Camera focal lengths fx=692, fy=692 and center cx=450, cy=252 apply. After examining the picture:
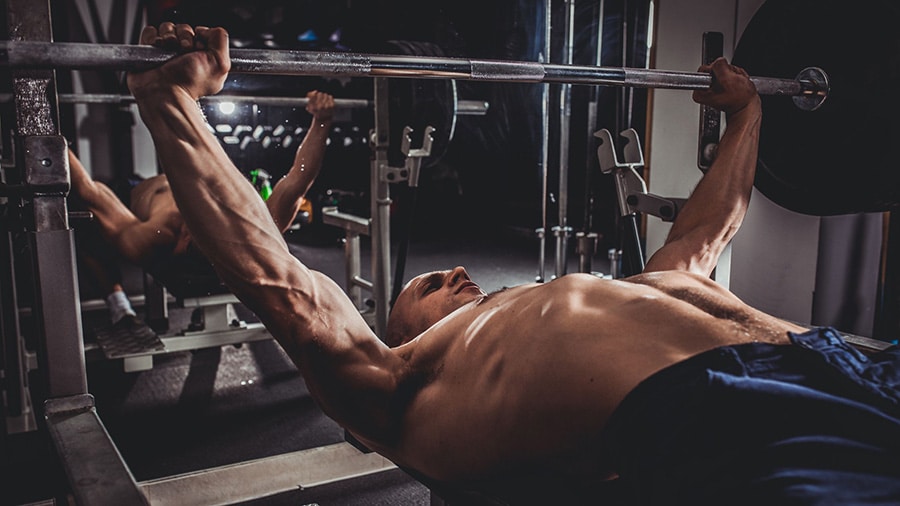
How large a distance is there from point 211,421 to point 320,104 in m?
1.44

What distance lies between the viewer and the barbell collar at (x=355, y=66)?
41.4 inches

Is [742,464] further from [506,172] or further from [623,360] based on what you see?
[506,172]

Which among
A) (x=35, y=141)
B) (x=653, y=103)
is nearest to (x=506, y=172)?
(x=653, y=103)

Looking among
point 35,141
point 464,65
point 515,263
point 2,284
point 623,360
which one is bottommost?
point 515,263

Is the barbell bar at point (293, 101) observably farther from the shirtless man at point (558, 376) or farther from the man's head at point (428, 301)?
the shirtless man at point (558, 376)

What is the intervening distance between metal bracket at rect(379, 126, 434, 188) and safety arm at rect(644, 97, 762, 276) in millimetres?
1255

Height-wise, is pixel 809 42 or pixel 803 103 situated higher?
pixel 809 42

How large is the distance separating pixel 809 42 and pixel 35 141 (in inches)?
80.5

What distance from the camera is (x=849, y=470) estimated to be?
37.5 inches

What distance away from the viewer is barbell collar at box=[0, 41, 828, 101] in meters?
1.05

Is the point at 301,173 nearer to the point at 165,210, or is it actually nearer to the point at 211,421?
the point at 165,210

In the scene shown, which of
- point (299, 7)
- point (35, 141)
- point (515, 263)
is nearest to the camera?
point (35, 141)

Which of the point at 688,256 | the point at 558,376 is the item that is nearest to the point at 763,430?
the point at 558,376

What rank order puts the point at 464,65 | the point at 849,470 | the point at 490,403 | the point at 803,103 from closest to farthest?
the point at 849,470 < the point at 490,403 < the point at 464,65 < the point at 803,103
